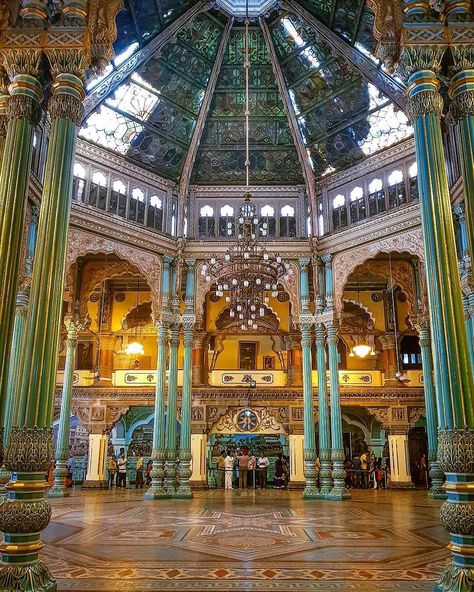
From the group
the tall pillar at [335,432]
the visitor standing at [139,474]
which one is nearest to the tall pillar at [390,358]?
the tall pillar at [335,432]

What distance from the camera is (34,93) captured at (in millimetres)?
5664

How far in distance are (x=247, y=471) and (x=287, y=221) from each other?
33.0 ft

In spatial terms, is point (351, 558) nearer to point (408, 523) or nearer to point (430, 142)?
point (408, 523)

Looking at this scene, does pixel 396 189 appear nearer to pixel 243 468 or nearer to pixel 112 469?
pixel 243 468

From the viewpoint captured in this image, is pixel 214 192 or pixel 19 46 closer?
pixel 19 46

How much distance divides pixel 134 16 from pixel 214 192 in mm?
5060

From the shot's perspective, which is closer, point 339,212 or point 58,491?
point 58,491

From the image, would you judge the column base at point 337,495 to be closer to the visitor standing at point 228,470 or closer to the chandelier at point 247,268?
the chandelier at point 247,268

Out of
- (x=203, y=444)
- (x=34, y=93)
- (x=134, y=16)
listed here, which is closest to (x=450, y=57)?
(x=34, y=93)

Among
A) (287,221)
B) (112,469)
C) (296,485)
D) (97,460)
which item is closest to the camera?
(287,221)

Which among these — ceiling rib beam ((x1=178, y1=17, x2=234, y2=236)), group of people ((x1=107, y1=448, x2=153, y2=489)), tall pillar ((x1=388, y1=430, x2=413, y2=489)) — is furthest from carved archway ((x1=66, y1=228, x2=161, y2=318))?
tall pillar ((x1=388, y1=430, x2=413, y2=489))

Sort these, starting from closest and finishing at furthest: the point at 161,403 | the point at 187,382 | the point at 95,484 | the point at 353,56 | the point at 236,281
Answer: the point at 236,281 < the point at 353,56 < the point at 161,403 < the point at 187,382 < the point at 95,484

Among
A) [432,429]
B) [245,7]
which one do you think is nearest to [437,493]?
[432,429]

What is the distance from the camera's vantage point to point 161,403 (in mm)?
13836
